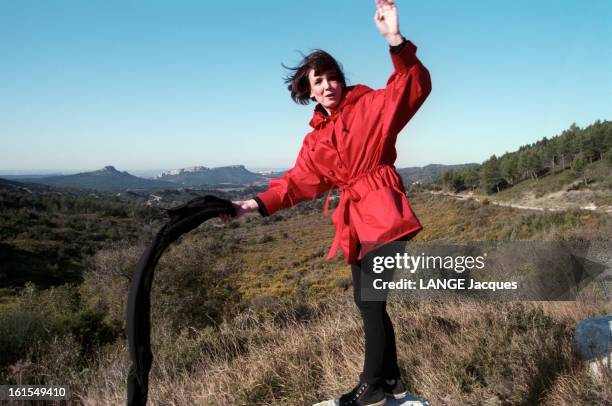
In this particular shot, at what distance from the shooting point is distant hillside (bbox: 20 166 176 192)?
476 feet

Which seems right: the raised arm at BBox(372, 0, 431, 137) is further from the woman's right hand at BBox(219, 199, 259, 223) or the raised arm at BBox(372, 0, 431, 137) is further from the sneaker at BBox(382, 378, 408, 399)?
the sneaker at BBox(382, 378, 408, 399)

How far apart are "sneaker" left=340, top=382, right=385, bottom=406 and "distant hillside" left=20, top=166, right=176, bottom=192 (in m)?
151

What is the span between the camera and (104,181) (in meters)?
155

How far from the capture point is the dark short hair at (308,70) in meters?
1.87

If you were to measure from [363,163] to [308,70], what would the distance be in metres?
0.58

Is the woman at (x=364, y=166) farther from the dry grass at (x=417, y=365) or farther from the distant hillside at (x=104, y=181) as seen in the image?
the distant hillside at (x=104, y=181)

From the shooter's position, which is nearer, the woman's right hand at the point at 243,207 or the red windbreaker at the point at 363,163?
the red windbreaker at the point at 363,163

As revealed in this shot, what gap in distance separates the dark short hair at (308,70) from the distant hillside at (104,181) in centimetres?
15050

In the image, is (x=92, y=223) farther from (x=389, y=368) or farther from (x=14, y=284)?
(x=389, y=368)

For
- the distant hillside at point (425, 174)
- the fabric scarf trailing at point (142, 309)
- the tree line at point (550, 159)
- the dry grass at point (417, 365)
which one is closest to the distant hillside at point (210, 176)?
the distant hillside at point (425, 174)

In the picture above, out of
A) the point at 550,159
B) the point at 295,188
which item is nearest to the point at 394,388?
the point at 295,188

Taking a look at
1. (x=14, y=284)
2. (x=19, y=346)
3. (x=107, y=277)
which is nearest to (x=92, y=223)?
(x=14, y=284)

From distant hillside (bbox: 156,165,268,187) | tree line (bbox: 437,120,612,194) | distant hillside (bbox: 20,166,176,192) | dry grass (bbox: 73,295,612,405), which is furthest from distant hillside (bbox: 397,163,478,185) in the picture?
distant hillside (bbox: 20,166,176,192)

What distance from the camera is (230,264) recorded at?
14.6 metres
